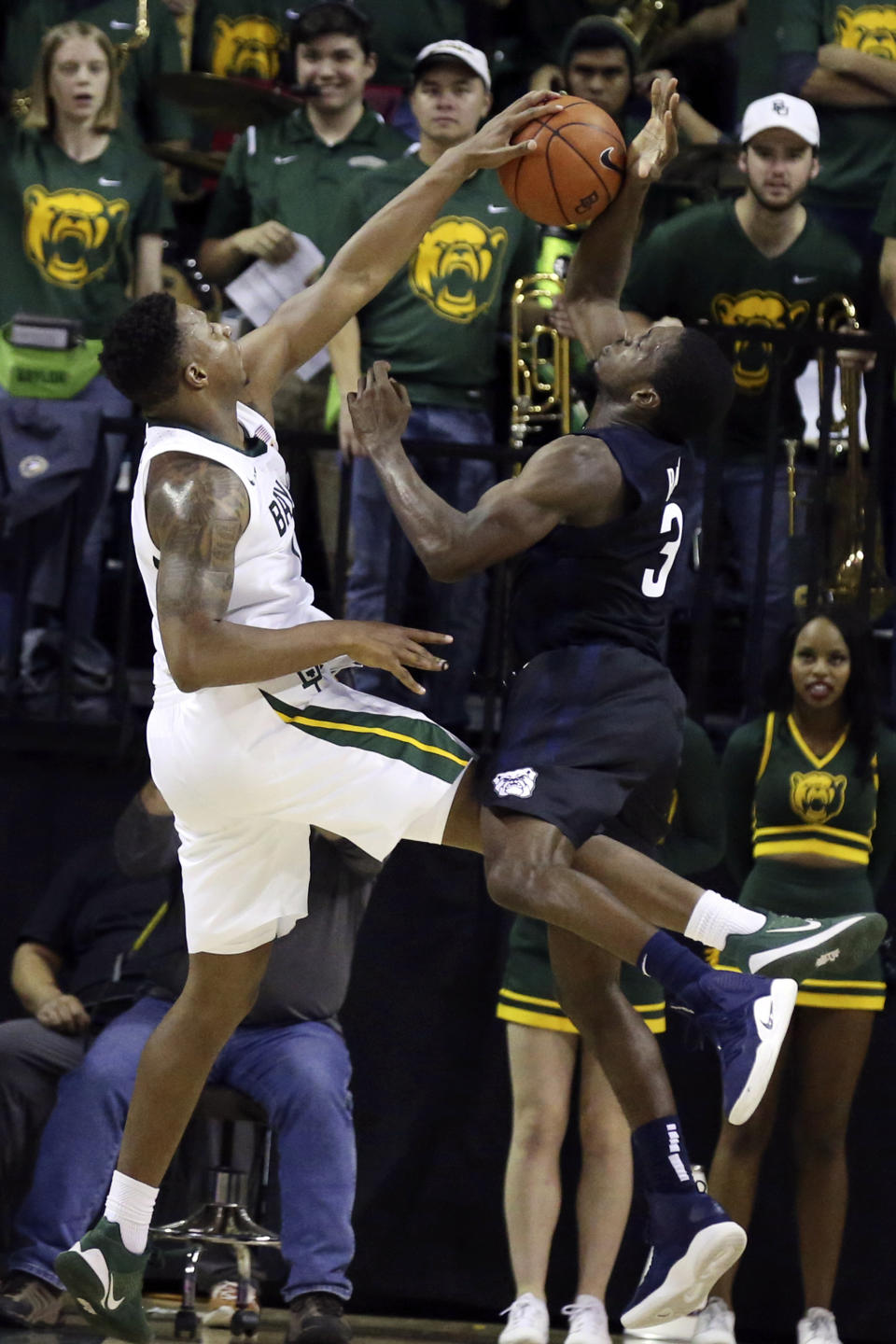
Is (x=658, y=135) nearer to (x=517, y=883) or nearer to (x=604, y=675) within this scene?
(x=604, y=675)

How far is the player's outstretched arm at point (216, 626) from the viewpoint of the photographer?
4176 millimetres

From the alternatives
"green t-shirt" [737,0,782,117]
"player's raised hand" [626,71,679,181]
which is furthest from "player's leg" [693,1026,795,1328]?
"green t-shirt" [737,0,782,117]

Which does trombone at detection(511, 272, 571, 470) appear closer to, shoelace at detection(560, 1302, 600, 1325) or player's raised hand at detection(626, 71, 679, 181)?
player's raised hand at detection(626, 71, 679, 181)

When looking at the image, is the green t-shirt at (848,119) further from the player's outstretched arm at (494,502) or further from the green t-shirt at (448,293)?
the player's outstretched arm at (494,502)

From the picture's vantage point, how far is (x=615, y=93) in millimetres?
7070

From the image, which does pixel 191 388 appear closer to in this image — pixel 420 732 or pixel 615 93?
pixel 420 732

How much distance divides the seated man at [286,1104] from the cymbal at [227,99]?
286cm

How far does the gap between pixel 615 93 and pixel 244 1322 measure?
4367mm

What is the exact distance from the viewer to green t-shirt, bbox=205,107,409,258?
7086 millimetres

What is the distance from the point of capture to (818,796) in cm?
612

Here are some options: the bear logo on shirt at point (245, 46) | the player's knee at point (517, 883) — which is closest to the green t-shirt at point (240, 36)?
the bear logo on shirt at point (245, 46)

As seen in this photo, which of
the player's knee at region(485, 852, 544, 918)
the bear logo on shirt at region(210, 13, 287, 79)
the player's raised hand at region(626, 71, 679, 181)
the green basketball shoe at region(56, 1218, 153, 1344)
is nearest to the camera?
the player's knee at region(485, 852, 544, 918)

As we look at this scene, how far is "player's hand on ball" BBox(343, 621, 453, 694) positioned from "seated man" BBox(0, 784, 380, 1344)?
200 centimetres

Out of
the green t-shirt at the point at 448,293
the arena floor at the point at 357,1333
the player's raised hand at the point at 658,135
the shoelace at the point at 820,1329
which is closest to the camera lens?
the player's raised hand at the point at 658,135
